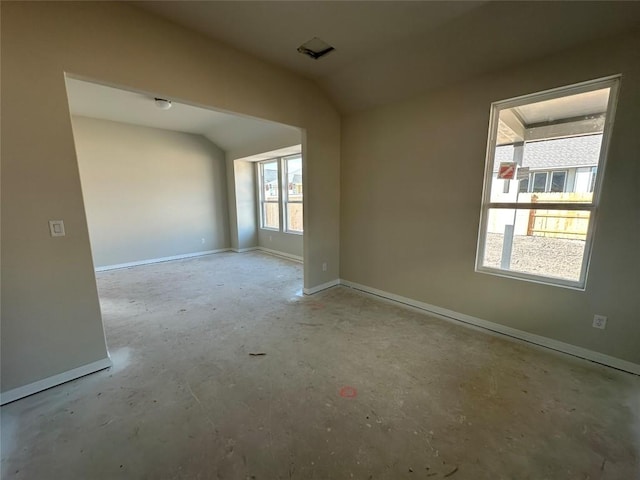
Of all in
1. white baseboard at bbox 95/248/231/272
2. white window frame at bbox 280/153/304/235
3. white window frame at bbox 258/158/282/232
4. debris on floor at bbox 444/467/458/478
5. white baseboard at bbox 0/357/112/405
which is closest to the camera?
debris on floor at bbox 444/467/458/478

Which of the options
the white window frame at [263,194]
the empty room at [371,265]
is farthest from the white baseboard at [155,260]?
the empty room at [371,265]

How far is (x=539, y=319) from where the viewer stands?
2377mm

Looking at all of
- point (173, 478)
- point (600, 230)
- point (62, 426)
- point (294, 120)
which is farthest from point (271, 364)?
point (600, 230)

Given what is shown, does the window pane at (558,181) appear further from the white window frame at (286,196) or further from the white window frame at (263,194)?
the white window frame at (263,194)

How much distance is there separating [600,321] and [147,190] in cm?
684

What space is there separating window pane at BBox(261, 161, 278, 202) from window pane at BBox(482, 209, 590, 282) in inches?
180

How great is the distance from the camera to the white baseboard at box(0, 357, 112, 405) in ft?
5.74

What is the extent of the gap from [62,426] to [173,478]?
35.6 inches

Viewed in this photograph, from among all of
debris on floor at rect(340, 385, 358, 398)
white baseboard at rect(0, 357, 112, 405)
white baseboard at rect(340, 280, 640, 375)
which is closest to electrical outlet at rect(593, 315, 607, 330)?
white baseboard at rect(340, 280, 640, 375)

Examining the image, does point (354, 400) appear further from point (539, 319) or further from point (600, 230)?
point (600, 230)

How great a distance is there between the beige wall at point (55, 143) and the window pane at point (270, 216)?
12.5 feet

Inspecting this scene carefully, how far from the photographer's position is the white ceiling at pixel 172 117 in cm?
344

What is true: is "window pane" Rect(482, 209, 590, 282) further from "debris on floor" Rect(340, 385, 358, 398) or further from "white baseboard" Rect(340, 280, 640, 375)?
"debris on floor" Rect(340, 385, 358, 398)

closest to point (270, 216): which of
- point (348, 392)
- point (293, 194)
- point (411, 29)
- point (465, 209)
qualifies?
point (293, 194)
